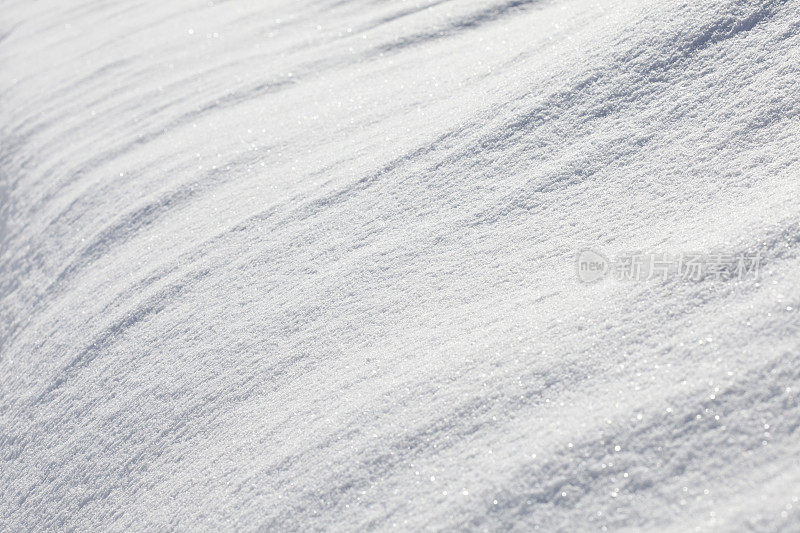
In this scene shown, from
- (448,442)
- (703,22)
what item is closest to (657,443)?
(448,442)

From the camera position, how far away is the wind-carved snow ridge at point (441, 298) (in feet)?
2.44

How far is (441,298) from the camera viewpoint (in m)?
1.05

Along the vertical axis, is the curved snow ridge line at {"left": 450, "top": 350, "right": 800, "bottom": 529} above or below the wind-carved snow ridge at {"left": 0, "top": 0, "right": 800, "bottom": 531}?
below

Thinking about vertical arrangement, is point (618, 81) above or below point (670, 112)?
above

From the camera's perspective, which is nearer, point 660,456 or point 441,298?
point 660,456

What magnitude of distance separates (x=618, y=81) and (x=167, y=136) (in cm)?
140

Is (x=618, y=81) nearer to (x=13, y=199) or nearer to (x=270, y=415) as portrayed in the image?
(x=270, y=415)

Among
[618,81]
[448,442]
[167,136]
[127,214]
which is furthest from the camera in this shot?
[167,136]

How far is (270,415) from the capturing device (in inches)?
38.1

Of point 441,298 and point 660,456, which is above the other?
point 441,298

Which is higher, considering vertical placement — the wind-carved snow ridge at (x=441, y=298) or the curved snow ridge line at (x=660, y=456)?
the wind-carved snow ridge at (x=441, y=298)

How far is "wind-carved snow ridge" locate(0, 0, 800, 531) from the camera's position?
74cm

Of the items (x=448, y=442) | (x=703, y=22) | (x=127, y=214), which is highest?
(x=703, y=22)

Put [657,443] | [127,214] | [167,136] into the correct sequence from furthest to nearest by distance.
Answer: [167,136]
[127,214]
[657,443]
